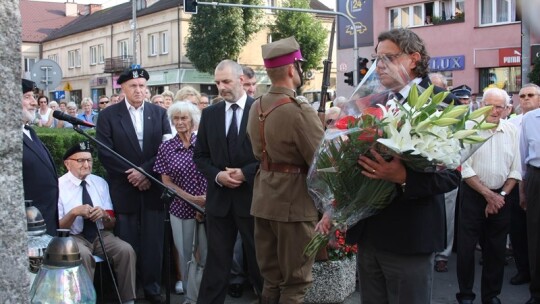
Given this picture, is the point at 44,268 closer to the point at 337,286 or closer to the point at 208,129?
the point at 208,129

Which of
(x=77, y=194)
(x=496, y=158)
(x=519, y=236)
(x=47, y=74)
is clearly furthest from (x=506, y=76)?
(x=77, y=194)

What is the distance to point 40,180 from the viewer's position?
4.82 metres

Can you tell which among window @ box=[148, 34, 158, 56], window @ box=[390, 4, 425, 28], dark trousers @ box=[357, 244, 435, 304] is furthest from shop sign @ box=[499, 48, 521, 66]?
window @ box=[148, 34, 158, 56]

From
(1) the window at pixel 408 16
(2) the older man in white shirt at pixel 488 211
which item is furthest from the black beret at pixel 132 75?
(1) the window at pixel 408 16

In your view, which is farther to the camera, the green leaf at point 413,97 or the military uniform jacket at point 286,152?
the military uniform jacket at point 286,152

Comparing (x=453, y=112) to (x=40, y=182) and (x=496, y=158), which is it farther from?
(x=496, y=158)

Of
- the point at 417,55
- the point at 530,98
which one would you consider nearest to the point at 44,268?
the point at 417,55

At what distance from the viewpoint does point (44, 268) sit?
2.12 metres

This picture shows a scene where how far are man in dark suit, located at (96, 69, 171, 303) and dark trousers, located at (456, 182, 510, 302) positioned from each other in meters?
2.94

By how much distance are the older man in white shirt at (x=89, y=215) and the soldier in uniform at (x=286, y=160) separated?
176 cm

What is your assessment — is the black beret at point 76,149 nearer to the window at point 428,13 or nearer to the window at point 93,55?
the window at point 428,13

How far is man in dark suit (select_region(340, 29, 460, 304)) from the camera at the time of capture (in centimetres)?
326

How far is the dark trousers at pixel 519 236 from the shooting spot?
753 centimetres

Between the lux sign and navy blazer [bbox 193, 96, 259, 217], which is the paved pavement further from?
Answer: the lux sign
